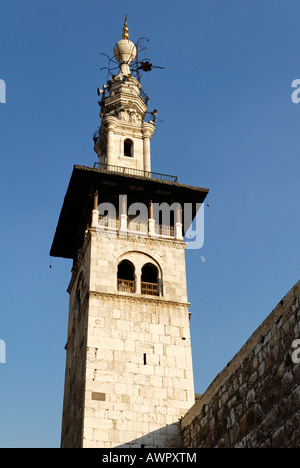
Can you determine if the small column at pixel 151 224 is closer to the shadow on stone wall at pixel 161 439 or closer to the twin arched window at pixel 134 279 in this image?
the twin arched window at pixel 134 279

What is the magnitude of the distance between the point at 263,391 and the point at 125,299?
8.70 m

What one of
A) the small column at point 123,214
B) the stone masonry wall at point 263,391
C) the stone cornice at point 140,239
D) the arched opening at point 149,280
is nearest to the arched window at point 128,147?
the small column at point 123,214

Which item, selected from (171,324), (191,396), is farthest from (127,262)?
(191,396)

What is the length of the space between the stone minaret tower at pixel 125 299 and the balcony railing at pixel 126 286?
0.03 m

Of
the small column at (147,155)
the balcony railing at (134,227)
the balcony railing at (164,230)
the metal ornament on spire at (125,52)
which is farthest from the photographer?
the metal ornament on spire at (125,52)

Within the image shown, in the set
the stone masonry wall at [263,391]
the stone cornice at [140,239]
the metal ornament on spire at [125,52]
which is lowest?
the stone masonry wall at [263,391]

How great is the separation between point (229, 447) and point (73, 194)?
40.2ft

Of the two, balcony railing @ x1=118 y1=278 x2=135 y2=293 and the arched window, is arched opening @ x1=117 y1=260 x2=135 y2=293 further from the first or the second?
the arched window

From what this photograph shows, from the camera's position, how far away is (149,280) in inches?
821

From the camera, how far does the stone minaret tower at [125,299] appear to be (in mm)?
17234

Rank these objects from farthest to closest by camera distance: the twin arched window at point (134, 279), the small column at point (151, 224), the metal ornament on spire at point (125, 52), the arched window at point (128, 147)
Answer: the metal ornament on spire at point (125, 52) → the arched window at point (128, 147) → the small column at point (151, 224) → the twin arched window at point (134, 279)

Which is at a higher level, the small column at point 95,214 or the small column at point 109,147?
the small column at point 109,147

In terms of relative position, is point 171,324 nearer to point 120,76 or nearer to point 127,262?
point 127,262

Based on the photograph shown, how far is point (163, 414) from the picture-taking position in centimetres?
1745
